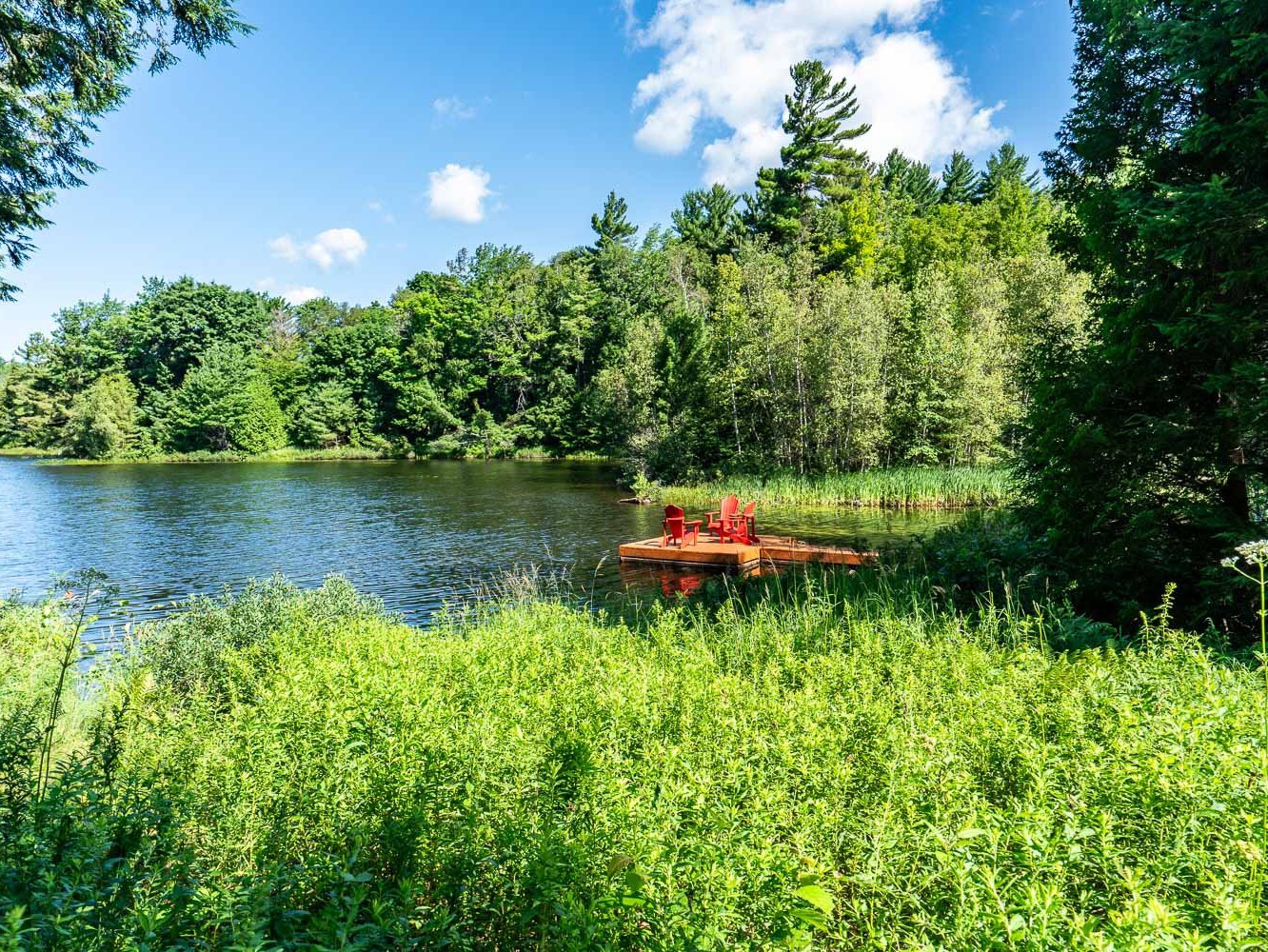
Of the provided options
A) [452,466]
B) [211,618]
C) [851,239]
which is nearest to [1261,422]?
[211,618]

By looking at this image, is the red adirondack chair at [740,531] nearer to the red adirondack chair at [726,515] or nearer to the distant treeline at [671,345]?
the red adirondack chair at [726,515]

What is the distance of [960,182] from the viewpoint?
6406 centimetres

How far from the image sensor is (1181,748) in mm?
2814

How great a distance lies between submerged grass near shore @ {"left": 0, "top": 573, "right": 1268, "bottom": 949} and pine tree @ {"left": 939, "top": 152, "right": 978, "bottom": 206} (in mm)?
69719

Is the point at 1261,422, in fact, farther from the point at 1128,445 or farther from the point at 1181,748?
the point at 1181,748

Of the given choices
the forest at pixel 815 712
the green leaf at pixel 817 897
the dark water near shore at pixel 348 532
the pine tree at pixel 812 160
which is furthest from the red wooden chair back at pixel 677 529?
the pine tree at pixel 812 160

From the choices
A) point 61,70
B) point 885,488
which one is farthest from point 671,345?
point 61,70

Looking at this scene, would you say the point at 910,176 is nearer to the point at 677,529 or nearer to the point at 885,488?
the point at 885,488

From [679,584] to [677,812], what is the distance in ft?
38.1

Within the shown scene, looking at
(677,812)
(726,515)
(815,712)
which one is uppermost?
(677,812)

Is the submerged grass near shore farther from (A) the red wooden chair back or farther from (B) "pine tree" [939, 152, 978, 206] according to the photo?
(B) "pine tree" [939, 152, 978, 206]

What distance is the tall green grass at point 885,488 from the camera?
2395 cm

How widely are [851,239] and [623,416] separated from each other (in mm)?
19233

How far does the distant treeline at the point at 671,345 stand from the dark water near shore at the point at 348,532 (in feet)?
20.3
